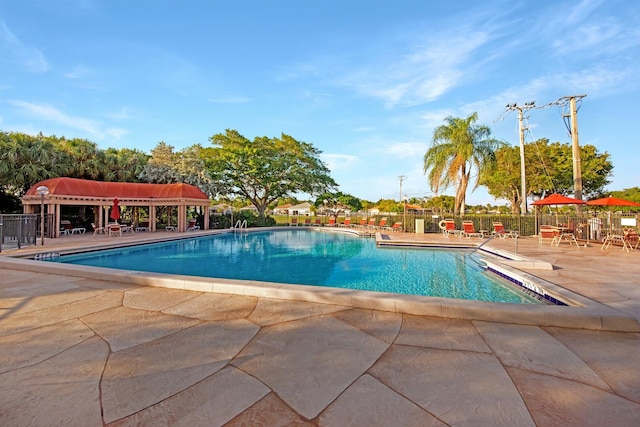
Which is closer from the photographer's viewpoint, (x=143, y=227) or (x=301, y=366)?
(x=301, y=366)

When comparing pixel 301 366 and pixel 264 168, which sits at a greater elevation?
pixel 264 168

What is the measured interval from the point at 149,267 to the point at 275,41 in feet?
36.2

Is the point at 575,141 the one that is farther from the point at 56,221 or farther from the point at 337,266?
the point at 56,221

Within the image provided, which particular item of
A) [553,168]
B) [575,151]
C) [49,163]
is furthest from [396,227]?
[49,163]

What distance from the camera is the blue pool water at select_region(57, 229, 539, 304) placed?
6.47 meters

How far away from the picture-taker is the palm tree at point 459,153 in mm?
18703

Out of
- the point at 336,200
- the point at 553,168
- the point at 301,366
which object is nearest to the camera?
the point at 301,366

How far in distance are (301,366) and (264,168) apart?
875 inches

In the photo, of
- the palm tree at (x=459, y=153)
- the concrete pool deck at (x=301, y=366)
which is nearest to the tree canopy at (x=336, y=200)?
the palm tree at (x=459, y=153)

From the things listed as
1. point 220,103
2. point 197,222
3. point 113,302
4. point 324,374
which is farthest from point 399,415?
point 197,222

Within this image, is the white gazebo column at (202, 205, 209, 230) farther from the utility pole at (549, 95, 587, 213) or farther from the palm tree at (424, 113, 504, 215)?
the utility pole at (549, 95, 587, 213)

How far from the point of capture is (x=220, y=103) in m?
17.2

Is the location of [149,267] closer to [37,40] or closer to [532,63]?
[37,40]

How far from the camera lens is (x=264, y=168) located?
77.4 ft
